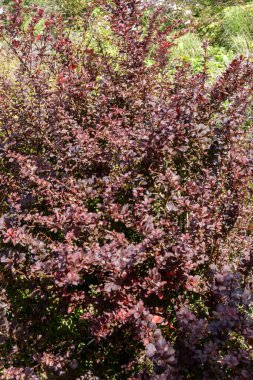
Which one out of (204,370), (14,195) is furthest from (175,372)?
(14,195)

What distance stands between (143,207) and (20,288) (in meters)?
1.00

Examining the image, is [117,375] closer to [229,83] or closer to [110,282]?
[110,282]

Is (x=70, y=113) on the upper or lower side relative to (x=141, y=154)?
upper

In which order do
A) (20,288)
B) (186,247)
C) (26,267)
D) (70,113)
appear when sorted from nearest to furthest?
(186,247) < (26,267) < (20,288) < (70,113)

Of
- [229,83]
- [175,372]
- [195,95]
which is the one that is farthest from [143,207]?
[229,83]

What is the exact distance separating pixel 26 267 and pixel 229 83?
2.01 metres

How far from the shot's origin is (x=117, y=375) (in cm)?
231

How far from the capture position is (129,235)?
270 cm

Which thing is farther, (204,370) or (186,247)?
(186,247)

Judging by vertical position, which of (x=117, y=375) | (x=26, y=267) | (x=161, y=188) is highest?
(x=161, y=188)

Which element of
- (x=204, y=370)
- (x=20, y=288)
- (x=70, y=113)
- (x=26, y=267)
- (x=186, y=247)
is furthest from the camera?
(x=70, y=113)

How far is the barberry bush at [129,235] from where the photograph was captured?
1909 millimetres

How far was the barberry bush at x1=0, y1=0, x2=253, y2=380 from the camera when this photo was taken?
1.91m

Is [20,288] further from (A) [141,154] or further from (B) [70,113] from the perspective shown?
(B) [70,113]
